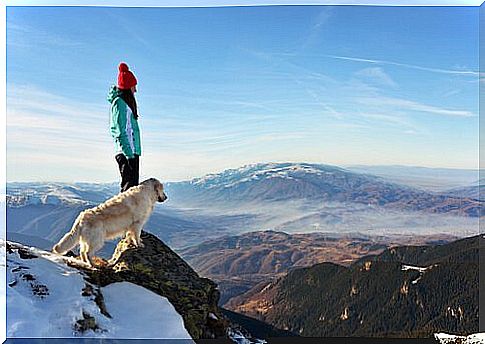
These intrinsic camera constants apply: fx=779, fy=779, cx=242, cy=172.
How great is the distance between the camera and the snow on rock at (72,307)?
Result: 5.32m

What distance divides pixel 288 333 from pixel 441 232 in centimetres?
208

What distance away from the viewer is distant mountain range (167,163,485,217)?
8594mm

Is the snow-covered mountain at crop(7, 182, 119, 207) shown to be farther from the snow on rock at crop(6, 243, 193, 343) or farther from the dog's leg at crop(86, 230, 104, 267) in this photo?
the snow on rock at crop(6, 243, 193, 343)

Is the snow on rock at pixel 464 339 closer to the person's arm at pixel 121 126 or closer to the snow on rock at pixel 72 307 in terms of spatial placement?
the snow on rock at pixel 72 307

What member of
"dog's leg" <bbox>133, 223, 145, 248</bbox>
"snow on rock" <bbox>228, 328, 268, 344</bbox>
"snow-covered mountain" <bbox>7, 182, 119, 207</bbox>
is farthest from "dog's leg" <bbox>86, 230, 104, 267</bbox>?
"snow-covered mountain" <bbox>7, 182, 119, 207</bbox>

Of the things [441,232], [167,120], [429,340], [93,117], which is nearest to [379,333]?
[429,340]

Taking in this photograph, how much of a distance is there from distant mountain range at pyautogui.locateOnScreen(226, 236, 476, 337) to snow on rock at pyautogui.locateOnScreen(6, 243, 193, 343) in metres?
3.32

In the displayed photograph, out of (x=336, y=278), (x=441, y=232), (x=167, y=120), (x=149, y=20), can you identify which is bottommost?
(x=336, y=278)

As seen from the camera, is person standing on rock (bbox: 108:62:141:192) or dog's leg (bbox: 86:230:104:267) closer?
dog's leg (bbox: 86:230:104:267)

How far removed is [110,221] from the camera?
5988 millimetres

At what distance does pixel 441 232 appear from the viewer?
8.85 m

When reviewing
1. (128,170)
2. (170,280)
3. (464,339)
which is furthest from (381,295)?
(128,170)

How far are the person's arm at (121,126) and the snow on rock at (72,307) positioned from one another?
3.33 ft

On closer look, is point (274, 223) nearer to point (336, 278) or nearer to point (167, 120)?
point (336, 278)
